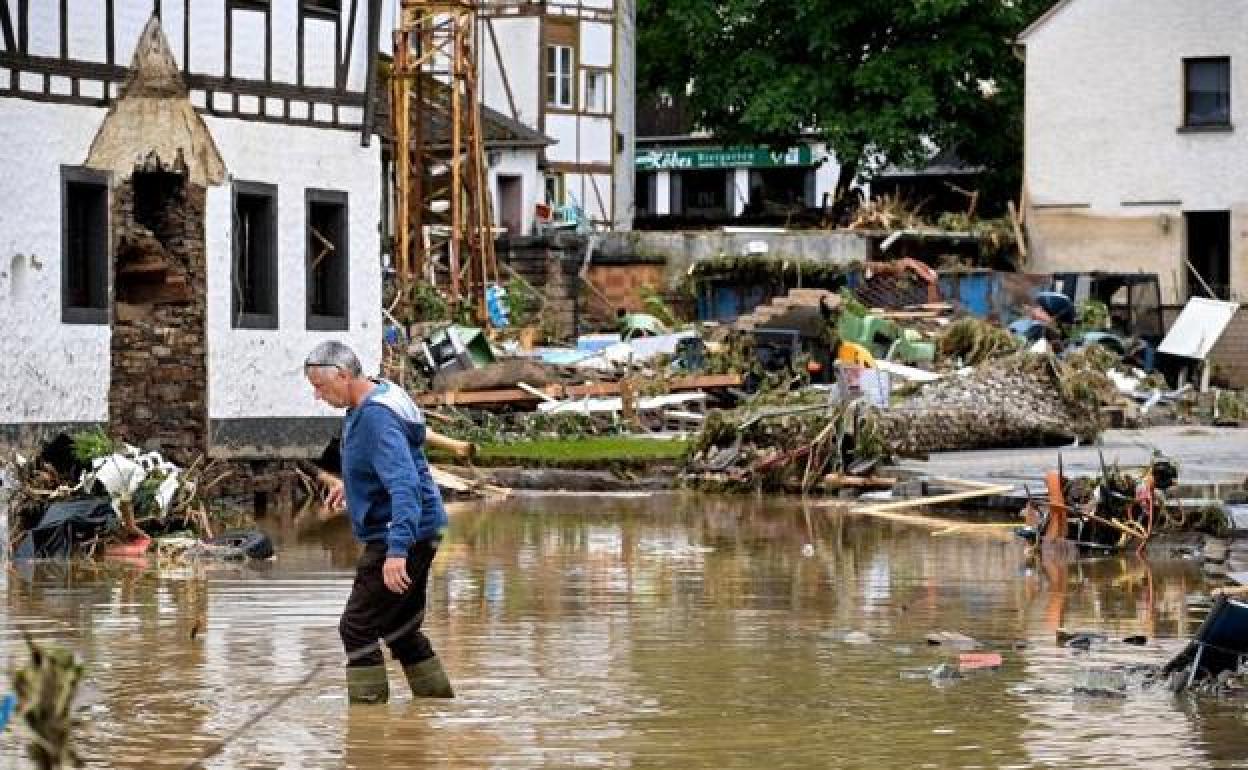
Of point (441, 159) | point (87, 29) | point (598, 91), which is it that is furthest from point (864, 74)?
point (87, 29)

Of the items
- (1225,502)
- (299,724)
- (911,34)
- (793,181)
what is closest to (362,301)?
(1225,502)

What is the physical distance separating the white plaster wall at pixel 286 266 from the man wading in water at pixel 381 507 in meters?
15.6

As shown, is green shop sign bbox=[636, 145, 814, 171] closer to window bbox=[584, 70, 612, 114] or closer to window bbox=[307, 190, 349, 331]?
window bbox=[584, 70, 612, 114]

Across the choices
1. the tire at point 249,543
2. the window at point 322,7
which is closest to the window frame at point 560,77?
the window at point 322,7

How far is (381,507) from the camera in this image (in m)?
12.1

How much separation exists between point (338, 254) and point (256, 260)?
1380mm

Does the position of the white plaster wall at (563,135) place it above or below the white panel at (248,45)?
above

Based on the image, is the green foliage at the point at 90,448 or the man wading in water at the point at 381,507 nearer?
the man wading in water at the point at 381,507

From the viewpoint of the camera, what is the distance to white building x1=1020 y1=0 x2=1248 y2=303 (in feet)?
164

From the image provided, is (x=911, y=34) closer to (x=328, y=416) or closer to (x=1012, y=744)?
(x=328, y=416)

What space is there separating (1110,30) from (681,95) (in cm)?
1884

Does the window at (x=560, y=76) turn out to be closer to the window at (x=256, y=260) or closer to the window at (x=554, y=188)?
the window at (x=554, y=188)

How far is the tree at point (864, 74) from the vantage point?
61.8 m

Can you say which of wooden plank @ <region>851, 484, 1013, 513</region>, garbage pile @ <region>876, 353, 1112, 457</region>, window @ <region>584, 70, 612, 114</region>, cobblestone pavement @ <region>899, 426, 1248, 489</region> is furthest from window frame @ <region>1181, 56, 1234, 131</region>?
wooden plank @ <region>851, 484, 1013, 513</region>
